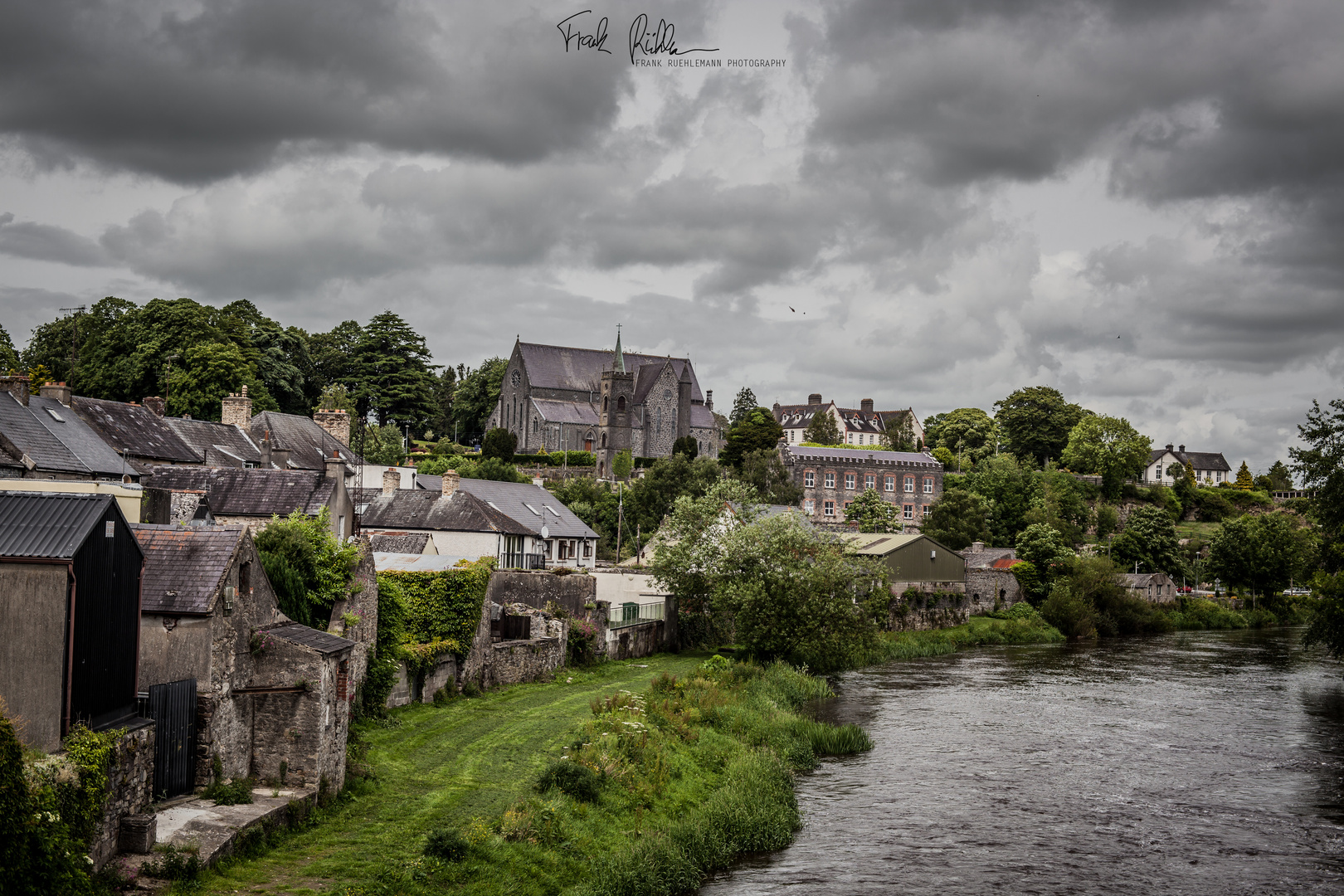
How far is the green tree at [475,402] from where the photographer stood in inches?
4951

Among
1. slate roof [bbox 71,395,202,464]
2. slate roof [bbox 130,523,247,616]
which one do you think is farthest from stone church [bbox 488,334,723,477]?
slate roof [bbox 130,523,247,616]

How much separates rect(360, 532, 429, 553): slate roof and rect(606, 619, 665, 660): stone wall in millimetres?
8421

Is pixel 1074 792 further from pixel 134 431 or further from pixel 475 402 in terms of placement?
pixel 475 402

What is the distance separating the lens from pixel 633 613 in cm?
4969

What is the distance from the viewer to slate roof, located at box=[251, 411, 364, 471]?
53031mm

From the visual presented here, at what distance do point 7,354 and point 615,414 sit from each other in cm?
6039

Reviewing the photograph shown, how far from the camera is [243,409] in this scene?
2100 inches

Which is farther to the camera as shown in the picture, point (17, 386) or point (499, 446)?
point (499, 446)

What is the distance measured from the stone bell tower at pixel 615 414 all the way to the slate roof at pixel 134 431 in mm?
69156

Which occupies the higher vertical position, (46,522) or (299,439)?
(299,439)

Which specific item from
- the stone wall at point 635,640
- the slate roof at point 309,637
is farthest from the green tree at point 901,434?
the slate roof at point 309,637

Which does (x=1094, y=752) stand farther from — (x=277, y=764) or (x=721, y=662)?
(x=277, y=764)

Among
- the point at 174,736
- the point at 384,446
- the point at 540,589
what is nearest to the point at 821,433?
the point at 384,446

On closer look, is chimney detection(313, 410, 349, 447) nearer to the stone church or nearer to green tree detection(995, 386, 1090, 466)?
the stone church
